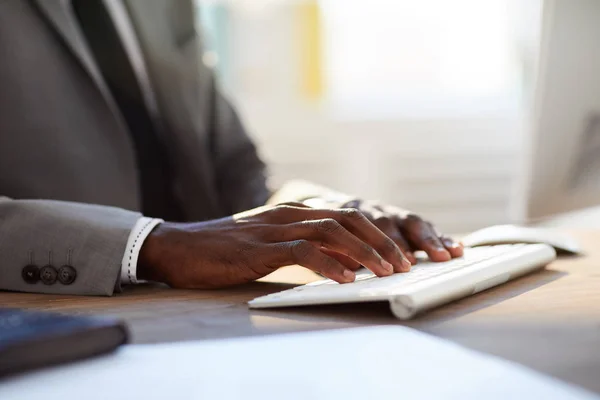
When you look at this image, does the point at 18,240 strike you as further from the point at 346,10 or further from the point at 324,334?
the point at 346,10

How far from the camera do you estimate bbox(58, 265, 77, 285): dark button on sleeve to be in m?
0.78

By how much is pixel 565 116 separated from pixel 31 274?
695 millimetres

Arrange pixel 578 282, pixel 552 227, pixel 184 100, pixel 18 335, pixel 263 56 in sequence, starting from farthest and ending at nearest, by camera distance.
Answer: pixel 263 56
pixel 184 100
pixel 552 227
pixel 578 282
pixel 18 335

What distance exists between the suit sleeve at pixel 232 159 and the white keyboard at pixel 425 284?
Result: 657 mm

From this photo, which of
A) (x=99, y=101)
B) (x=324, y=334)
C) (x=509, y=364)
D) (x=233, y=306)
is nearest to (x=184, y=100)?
(x=99, y=101)

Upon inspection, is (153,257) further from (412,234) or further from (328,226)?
(412,234)

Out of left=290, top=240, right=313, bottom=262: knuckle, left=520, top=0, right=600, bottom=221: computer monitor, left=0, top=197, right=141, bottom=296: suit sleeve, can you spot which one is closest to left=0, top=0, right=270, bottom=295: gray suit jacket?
left=0, top=197, right=141, bottom=296: suit sleeve

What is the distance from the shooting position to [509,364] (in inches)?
17.7

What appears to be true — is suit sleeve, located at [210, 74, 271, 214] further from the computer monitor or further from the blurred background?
the blurred background

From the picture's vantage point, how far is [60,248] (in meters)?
0.79

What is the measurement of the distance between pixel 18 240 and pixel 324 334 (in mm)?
421

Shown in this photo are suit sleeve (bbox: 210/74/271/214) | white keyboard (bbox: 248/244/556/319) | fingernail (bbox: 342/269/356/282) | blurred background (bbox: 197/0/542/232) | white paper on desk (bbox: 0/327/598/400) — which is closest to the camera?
white paper on desk (bbox: 0/327/598/400)

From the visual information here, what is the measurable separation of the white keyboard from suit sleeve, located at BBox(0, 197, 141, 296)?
198 millimetres

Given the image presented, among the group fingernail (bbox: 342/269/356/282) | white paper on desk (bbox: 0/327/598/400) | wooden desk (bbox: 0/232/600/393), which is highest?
white paper on desk (bbox: 0/327/598/400)
